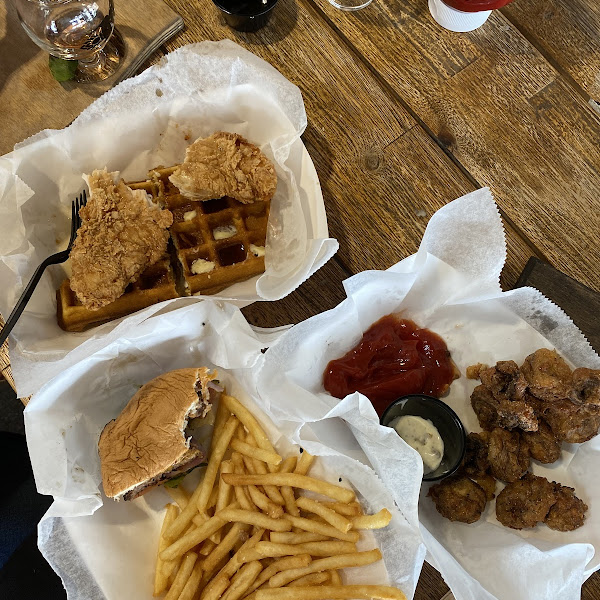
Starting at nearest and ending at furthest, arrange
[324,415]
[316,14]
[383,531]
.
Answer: [324,415] → [383,531] → [316,14]

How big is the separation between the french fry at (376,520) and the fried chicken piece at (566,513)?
0.48m

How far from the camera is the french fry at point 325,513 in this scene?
1675 millimetres

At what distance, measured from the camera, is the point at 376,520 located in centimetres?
164

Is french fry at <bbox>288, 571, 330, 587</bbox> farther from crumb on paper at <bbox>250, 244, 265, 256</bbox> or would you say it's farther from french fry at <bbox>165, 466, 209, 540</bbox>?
crumb on paper at <bbox>250, 244, 265, 256</bbox>

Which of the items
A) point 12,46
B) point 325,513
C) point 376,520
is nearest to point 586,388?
point 376,520

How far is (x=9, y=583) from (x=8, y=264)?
114 centimetres

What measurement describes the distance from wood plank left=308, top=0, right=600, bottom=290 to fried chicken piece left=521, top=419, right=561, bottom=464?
535 mm

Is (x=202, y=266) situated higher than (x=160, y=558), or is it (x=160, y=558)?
(x=202, y=266)

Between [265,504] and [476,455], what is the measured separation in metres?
0.65

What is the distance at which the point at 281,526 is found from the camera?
1.72m

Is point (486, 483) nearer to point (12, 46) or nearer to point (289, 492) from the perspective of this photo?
point (289, 492)

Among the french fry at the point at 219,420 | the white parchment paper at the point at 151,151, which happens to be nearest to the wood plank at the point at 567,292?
the white parchment paper at the point at 151,151

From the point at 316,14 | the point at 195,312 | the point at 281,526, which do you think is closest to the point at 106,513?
the point at 281,526

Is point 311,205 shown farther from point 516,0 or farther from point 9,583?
point 9,583
